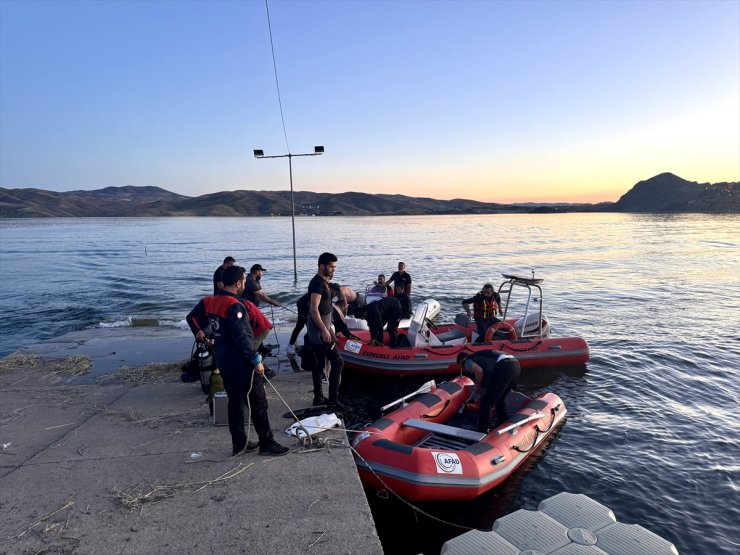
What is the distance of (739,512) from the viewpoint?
588 centimetres

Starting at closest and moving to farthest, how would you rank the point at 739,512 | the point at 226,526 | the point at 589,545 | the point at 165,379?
Answer: 1. the point at 589,545
2. the point at 226,526
3. the point at 739,512
4. the point at 165,379

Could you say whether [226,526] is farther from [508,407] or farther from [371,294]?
[371,294]

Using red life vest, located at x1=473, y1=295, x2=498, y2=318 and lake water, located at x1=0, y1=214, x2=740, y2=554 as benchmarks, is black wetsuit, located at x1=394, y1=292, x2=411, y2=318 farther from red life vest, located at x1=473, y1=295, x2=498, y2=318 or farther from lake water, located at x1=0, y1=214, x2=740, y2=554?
lake water, located at x1=0, y1=214, x2=740, y2=554

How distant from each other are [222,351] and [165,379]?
11.5 feet

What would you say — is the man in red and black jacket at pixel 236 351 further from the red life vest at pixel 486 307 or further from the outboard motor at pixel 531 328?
the outboard motor at pixel 531 328

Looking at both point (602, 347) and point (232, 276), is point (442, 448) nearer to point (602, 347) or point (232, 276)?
point (232, 276)

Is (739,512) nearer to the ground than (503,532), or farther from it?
nearer to the ground

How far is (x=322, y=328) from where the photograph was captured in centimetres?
625

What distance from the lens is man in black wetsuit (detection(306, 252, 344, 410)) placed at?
616 cm

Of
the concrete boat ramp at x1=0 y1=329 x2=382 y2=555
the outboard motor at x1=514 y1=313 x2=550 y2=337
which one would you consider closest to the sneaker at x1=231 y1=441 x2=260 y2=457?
the concrete boat ramp at x1=0 y1=329 x2=382 y2=555

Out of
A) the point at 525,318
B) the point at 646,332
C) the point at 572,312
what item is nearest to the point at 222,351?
the point at 525,318

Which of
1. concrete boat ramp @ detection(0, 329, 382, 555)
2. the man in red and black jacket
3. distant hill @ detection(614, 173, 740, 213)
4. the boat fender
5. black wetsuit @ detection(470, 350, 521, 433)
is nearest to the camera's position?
concrete boat ramp @ detection(0, 329, 382, 555)

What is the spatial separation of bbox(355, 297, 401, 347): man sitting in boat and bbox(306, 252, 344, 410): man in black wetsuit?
3.64 meters

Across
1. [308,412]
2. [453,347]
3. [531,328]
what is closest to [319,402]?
[308,412]
